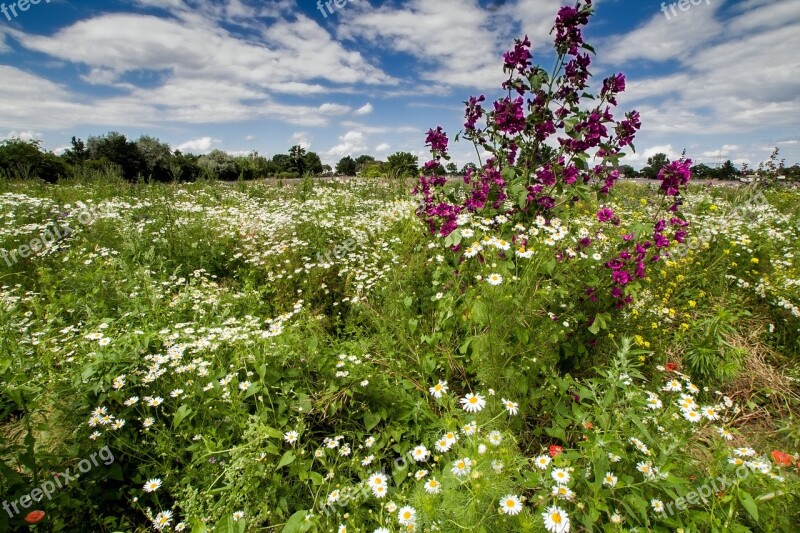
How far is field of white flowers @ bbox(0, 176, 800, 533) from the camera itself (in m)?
1.59

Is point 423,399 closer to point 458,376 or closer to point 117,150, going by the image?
point 458,376

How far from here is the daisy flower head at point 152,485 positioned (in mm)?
1970

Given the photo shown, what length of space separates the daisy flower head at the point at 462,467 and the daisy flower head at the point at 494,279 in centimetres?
104

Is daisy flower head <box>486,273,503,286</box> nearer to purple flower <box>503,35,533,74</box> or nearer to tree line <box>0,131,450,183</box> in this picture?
purple flower <box>503,35,533,74</box>

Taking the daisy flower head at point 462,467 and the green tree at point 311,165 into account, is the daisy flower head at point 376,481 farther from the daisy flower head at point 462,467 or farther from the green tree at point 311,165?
the green tree at point 311,165

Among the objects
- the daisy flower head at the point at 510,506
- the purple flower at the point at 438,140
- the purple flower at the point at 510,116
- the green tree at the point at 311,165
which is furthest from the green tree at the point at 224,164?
the daisy flower head at the point at 510,506

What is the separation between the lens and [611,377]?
6.06ft

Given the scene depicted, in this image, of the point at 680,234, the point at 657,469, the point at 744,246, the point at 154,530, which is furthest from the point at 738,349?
the point at 154,530

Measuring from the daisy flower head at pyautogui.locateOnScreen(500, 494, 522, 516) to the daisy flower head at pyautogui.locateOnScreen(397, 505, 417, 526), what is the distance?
37 cm

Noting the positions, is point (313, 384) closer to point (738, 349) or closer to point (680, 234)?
point (680, 234)

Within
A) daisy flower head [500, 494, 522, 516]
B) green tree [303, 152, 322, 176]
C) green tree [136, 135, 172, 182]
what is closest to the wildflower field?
daisy flower head [500, 494, 522, 516]

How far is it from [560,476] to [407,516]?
658 mm

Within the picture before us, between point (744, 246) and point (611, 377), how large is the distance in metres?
3.89

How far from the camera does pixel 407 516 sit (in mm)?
1549
